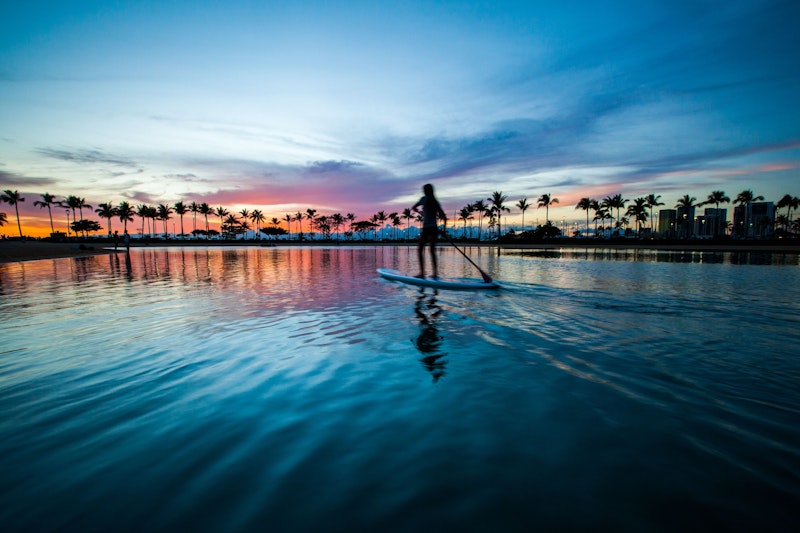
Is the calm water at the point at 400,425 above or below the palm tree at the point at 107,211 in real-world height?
below

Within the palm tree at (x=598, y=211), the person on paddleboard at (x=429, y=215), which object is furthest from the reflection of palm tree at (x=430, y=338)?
the palm tree at (x=598, y=211)

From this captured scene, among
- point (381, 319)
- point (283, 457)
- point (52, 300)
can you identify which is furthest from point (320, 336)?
point (52, 300)

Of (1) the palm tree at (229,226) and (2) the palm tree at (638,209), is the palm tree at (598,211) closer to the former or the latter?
(2) the palm tree at (638,209)

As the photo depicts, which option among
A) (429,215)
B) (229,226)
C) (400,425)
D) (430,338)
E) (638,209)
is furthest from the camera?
(229,226)

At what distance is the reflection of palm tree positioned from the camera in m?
4.67

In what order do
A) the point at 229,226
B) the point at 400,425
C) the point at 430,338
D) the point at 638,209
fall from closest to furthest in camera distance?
1. the point at 400,425
2. the point at 430,338
3. the point at 638,209
4. the point at 229,226

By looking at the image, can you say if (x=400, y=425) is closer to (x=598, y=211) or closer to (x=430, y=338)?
(x=430, y=338)

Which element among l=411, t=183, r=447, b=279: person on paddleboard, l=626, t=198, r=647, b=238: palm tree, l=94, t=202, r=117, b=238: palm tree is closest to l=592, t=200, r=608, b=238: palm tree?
l=626, t=198, r=647, b=238: palm tree

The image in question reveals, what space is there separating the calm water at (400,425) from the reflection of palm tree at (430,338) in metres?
0.05

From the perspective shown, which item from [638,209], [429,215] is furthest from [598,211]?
[429,215]

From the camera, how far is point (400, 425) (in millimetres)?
3160

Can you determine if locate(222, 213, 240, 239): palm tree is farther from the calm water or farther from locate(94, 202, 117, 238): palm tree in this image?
the calm water

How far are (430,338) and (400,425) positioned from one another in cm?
289

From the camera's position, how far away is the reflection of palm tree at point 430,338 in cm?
467
